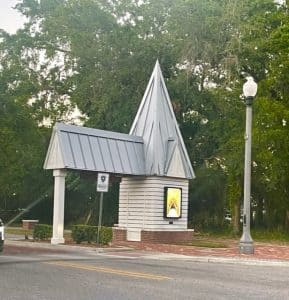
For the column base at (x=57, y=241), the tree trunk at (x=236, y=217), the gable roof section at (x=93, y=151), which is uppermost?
the gable roof section at (x=93, y=151)

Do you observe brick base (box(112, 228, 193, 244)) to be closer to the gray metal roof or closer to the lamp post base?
the gray metal roof

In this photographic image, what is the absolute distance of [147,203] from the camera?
28156mm

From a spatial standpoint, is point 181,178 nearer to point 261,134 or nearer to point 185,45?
point 261,134

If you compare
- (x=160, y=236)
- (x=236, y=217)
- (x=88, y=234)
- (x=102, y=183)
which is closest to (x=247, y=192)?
(x=102, y=183)

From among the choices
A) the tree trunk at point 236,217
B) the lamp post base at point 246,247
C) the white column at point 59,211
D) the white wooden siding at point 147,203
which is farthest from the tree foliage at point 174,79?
the lamp post base at point 246,247

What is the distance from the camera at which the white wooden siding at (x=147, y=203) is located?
91.9 feet

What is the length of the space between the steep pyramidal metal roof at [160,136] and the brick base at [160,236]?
2.63m

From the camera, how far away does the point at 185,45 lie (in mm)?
36156

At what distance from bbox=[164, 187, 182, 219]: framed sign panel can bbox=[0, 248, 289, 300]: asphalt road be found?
8.85 m

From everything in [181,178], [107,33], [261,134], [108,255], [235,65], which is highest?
[107,33]

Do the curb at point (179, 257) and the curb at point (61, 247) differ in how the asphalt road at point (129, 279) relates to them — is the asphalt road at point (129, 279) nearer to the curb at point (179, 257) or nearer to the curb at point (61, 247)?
the curb at point (179, 257)

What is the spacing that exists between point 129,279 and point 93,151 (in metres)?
13.2

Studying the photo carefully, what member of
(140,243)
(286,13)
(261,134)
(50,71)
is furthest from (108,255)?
(50,71)

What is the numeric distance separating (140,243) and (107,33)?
18.2 metres
